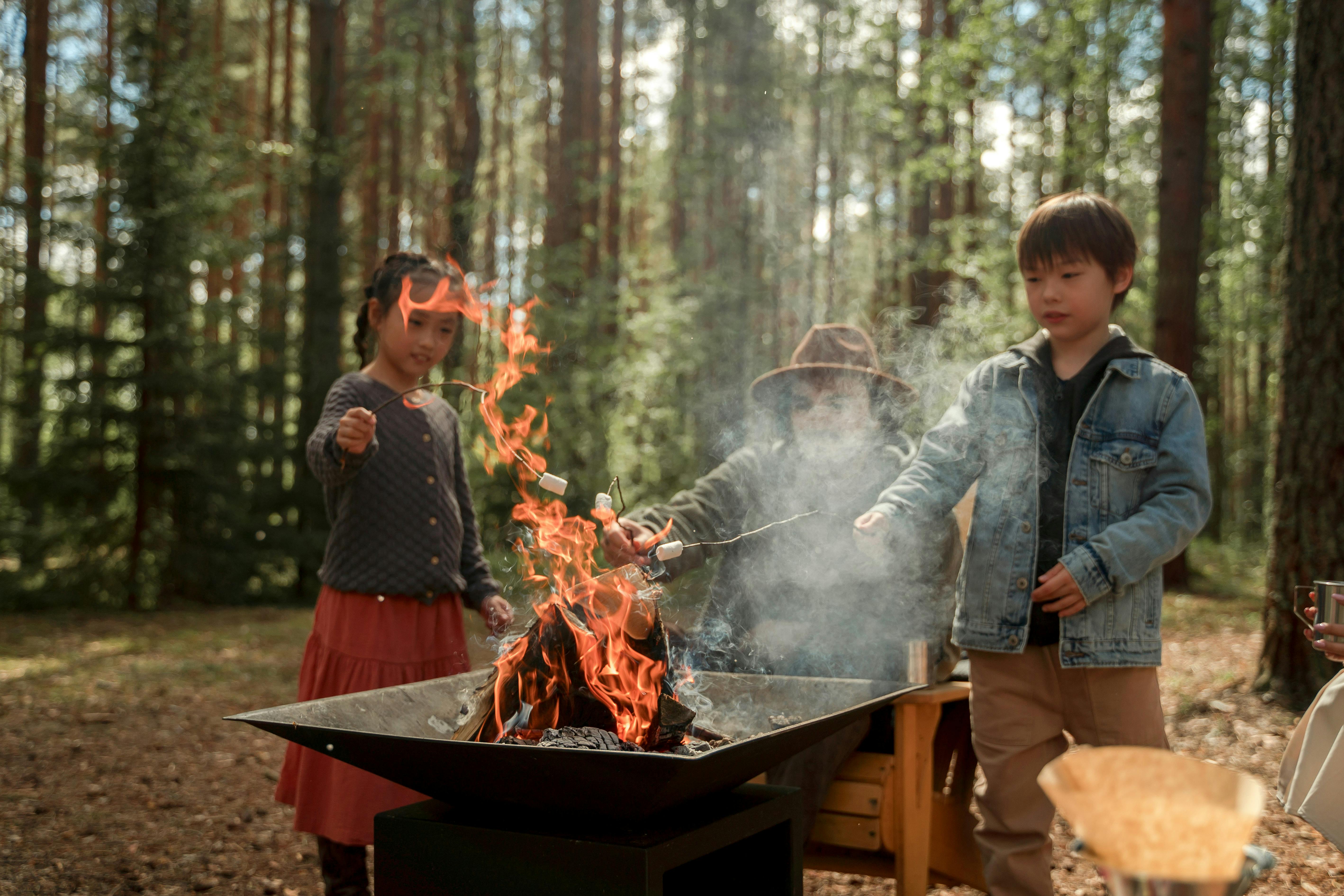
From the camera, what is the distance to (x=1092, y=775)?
3.59ft

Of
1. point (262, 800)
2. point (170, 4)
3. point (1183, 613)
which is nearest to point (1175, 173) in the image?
point (1183, 613)

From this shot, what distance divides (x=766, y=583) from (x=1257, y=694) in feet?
10.8

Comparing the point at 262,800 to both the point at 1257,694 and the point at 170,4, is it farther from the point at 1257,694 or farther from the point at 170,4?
the point at 170,4

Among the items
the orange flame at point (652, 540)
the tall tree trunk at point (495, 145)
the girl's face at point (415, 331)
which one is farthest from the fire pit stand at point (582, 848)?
the tall tree trunk at point (495, 145)

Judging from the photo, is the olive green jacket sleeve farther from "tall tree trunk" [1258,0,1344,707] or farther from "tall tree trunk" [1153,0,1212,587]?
"tall tree trunk" [1153,0,1212,587]

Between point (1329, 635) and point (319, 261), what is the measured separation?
10.5 meters

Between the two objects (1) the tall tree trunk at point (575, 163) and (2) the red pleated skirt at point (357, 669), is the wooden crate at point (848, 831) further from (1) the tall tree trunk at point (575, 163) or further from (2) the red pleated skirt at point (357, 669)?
(1) the tall tree trunk at point (575, 163)

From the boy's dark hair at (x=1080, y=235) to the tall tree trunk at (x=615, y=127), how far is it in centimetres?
1131

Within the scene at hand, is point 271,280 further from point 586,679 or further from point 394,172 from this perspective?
point 586,679

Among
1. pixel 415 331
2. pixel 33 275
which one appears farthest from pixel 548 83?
pixel 415 331

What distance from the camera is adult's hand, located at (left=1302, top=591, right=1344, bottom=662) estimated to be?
6.17 feet

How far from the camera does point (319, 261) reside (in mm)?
10625

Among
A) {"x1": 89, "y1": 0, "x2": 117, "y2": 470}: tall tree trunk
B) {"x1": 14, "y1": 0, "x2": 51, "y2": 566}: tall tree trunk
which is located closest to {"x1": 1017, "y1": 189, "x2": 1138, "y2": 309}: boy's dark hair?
{"x1": 89, "y1": 0, "x2": 117, "y2": 470}: tall tree trunk

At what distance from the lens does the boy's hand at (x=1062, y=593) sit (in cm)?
226
